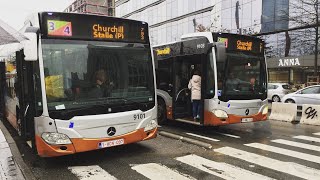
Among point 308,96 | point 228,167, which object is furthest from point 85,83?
point 308,96

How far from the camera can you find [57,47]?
21.1 ft

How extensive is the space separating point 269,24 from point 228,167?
115 ft

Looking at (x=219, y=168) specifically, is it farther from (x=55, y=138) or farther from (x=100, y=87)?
(x=55, y=138)

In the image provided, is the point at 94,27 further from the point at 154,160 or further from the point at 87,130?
the point at 154,160

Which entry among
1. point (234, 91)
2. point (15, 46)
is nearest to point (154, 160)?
point (234, 91)

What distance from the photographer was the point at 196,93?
33.7ft

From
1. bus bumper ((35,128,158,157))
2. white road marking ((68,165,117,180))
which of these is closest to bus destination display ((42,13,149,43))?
bus bumper ((35,128,158,157))

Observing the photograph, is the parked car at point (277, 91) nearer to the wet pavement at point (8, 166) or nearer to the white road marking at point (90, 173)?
the wet pavement at point (8, 166)

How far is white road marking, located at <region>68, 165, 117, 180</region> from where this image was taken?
616 cm

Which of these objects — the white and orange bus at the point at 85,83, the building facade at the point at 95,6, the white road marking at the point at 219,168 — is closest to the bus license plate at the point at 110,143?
the white and orange bus at the point at 85,83

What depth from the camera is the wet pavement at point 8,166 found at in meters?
6.26

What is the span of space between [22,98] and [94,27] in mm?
2449

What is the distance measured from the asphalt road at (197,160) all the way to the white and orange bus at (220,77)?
74cm

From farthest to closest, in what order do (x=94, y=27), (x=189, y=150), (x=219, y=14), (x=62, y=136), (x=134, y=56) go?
1. (x=219, y=14)
2. (x=189, y=150)
3. (x=134, y=56)
4. (x=94, y=27)
5. (x=62, y=136)
